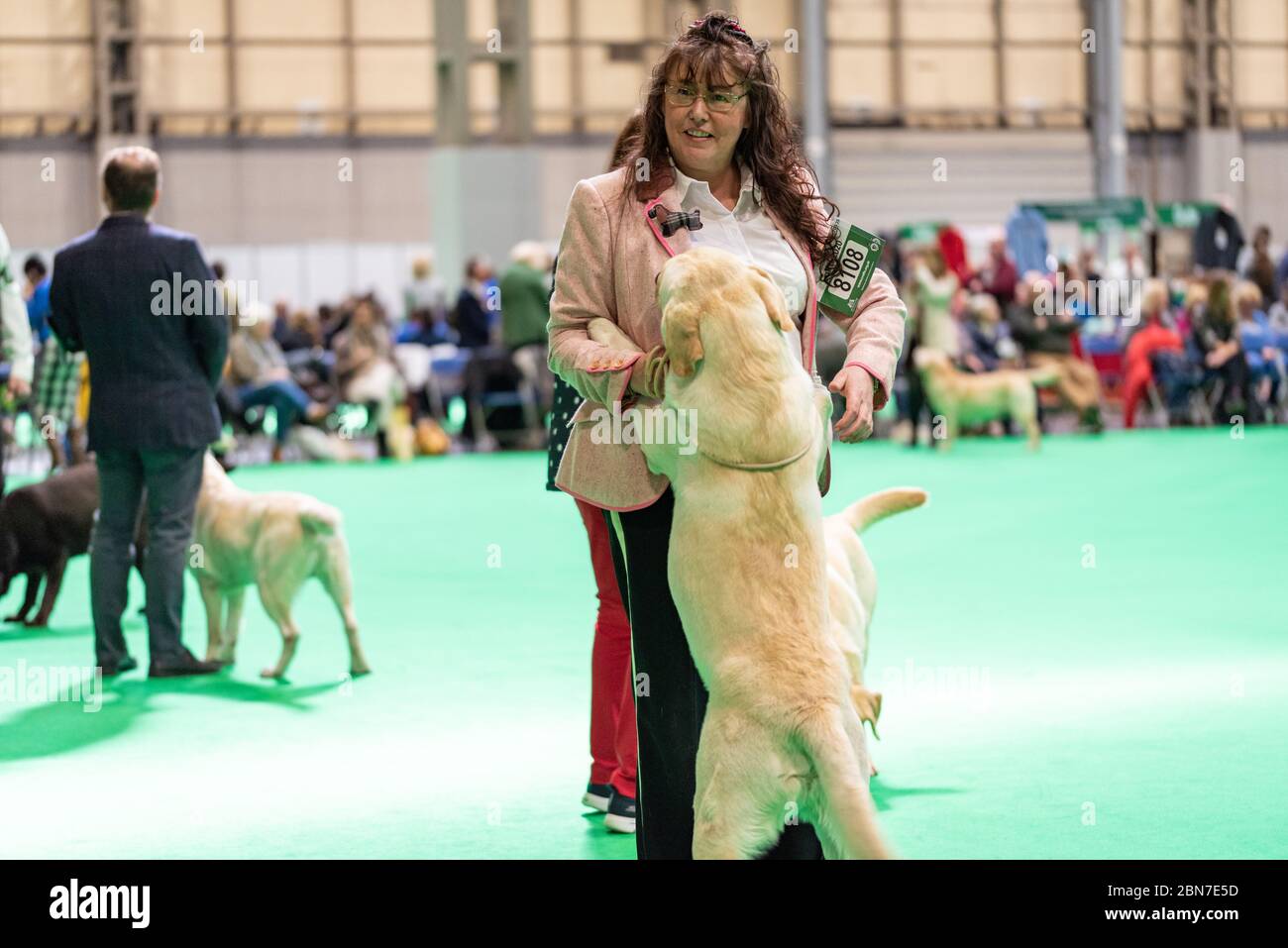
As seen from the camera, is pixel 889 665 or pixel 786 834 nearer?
pixel 786 834

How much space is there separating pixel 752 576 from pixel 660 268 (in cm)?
56

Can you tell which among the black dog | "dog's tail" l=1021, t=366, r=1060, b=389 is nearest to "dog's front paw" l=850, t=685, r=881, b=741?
the black dog

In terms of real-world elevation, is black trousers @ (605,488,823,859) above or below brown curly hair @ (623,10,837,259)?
below

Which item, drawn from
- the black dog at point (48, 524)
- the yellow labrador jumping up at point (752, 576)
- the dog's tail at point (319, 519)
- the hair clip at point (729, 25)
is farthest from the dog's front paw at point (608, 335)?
the black dog at point (48, 524)

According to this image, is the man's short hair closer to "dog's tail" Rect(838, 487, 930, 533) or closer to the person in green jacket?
"dog's tail" Rect(838, 487, 930, 533)

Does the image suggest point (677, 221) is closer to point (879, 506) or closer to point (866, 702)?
point (866, 702)

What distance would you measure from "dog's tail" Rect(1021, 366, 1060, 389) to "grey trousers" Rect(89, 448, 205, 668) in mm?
9637

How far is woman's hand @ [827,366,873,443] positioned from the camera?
288cm

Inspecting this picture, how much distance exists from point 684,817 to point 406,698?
105 inches

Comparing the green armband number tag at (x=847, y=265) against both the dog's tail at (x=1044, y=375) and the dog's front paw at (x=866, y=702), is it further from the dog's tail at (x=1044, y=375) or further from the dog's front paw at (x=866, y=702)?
the dog's tail at (x=1044, y=375)

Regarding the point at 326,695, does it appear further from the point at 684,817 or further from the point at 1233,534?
the point at 1233,534

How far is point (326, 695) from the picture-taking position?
5570 mm

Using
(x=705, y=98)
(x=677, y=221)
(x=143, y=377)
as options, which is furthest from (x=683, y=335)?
(x=143, y=377)
